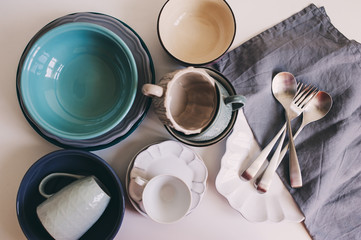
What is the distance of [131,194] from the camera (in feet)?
2.09

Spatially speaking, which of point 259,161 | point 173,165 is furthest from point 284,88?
point 173,165

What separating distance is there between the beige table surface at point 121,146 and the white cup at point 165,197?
79mm

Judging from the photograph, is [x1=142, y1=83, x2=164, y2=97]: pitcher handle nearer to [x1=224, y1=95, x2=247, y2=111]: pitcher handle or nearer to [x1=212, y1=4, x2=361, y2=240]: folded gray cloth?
[x1=224, y1=95, x2=247, y2=111]: pitcher handle

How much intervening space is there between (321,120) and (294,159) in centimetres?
14

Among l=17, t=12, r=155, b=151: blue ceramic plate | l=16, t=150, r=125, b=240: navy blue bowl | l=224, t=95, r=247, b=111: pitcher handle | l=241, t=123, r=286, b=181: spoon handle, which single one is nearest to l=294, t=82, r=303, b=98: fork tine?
l=241, t=123, r=286, b=181: spoon handle

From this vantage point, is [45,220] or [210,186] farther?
[210,186]

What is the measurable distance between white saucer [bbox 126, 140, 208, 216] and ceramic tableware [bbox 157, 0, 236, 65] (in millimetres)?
224

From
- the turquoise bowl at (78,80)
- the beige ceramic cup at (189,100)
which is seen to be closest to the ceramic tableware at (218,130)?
the beige ceramic cup at (189,100)

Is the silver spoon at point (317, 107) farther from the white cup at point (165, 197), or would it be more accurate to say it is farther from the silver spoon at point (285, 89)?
the white cup at point (165, 197)

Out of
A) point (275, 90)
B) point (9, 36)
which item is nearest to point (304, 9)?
point (275, 90)

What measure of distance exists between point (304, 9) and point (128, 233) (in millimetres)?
778

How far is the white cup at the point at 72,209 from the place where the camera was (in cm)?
56

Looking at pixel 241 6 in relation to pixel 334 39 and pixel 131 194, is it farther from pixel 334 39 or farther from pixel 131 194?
pixel 131 194

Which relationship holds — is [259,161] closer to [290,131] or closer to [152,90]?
[290,131]
